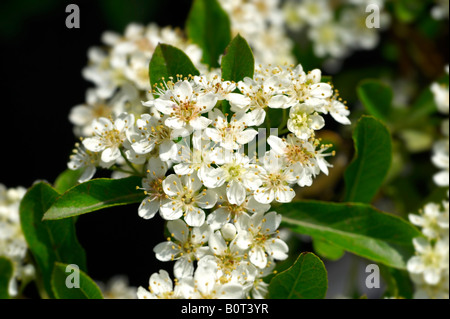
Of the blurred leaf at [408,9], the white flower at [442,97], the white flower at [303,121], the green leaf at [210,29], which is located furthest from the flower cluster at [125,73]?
the blurred leaf at [408,9]

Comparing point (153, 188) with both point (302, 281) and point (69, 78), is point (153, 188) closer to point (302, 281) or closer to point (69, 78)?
point (302, 281)

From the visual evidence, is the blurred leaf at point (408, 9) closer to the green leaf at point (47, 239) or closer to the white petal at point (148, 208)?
the white petal at point (148, 208)

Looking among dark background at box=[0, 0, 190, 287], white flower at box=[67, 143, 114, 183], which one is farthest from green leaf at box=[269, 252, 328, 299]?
dark background at box=[0, 0, 190, 287]

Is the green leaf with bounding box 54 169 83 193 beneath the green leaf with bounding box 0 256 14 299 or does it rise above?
above

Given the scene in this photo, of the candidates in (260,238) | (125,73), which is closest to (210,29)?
(125,73)

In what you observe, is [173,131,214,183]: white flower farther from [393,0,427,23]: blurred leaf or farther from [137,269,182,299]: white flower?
[393,0,427,23]: blurred leaf
